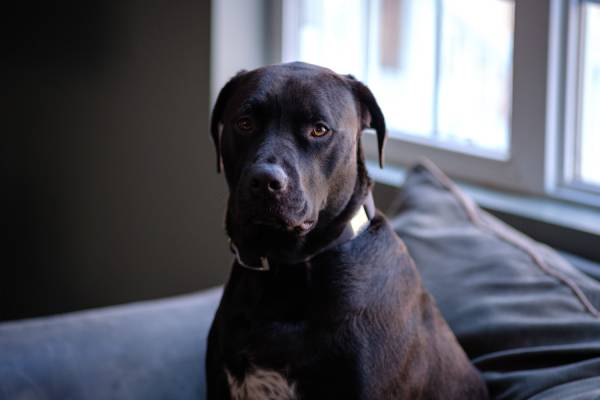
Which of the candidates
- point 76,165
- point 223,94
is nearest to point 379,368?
point 223,94

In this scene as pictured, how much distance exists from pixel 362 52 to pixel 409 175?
646mm

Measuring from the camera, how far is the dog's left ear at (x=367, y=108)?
64.1 inches

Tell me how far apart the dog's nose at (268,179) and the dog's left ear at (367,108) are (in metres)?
0.26

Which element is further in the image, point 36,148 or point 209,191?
point 36,148

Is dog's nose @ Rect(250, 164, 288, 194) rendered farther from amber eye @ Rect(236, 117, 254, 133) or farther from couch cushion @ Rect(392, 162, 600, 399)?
couch cushion @ Rect(392, 162, 600, 399)

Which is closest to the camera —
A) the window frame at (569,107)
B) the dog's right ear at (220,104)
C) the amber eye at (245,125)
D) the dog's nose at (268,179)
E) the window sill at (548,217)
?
the dog's nose at (268,179)

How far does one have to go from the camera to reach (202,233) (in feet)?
9.96

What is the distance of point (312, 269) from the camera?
5.08 ft

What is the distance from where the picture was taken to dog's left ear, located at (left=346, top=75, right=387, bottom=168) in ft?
5.34

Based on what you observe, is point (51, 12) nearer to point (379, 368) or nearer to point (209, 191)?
point (209, 191)

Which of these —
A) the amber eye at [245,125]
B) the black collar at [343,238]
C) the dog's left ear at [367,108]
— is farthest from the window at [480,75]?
the amber eye at [245,125]

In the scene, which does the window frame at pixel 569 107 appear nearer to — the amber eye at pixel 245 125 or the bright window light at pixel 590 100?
the bright window light at pixel 590 100

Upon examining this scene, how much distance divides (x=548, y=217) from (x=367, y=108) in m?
0.69

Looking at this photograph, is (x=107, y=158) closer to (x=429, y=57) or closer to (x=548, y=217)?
(x=429, y=57)
